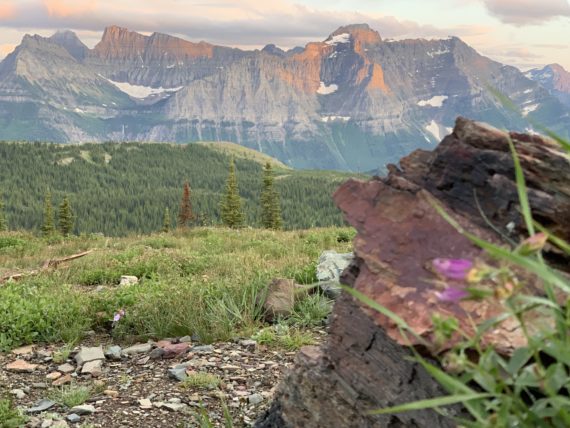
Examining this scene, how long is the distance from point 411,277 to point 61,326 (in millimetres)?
7152

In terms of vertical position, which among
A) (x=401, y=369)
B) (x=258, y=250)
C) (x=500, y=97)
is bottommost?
(x=258, y=250)

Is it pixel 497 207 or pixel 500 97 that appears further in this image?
pixel 497 207

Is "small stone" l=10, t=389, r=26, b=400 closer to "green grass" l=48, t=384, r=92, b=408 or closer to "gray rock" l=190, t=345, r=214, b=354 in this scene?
"green grass" l=48, t=384, r=92, b=408

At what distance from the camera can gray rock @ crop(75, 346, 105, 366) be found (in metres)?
7.71

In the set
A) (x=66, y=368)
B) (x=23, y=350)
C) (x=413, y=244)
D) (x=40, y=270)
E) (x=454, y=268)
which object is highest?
(x=454, y=268)

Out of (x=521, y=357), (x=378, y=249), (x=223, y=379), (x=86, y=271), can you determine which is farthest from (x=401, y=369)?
(x=86, y=271)

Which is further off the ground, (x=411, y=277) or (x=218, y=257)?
(x=411, y=277)

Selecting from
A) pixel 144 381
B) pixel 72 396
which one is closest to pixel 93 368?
pixel 144 381

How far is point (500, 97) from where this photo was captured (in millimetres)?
1563

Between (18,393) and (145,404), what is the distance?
1595 millimetres

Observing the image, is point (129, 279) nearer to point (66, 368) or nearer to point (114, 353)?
point (114, 353)

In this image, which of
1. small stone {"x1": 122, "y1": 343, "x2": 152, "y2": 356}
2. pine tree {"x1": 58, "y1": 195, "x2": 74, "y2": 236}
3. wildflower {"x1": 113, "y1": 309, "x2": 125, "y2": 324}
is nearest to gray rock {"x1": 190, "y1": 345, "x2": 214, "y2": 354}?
small stone {"x1": 122, "y1": 343, "x2": 152, "y2": 356}

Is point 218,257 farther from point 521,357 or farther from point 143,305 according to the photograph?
point 521,357

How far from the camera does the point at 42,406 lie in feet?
20.6
